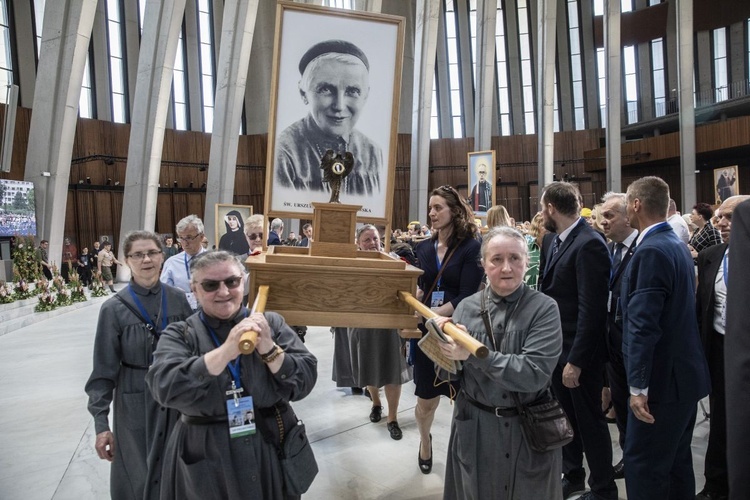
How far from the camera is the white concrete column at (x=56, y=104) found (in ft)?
40.5

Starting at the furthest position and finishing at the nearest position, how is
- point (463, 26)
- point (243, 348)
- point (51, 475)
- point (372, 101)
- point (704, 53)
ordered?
point (463, 26)
point (704, 53)
point (51, 475)
point (372, 101)
point (243, 348)

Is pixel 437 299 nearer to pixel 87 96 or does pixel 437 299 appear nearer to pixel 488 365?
pixel 488 365

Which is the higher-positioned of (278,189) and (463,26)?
(463,26)

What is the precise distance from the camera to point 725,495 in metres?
2.80

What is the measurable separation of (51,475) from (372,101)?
3.09 metres

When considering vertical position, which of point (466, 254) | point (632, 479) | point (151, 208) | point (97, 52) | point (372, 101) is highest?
point (97, 52)

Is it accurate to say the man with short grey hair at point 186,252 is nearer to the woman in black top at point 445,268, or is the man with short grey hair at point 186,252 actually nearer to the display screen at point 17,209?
the woman in black top at point 445,268

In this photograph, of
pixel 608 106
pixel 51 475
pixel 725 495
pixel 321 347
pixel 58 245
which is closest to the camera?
pixel 725 495

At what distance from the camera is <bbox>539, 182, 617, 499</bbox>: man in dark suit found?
269 cm

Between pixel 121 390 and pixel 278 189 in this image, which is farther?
pixel 278 189

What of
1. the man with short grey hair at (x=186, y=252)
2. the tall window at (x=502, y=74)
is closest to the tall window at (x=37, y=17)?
the man with short grey hair at (x=186, y=252)

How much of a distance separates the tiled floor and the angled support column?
571 inches

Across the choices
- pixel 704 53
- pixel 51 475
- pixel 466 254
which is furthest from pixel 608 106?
pixel 51 475

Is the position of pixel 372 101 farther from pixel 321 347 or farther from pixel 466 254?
pixel 321 347
